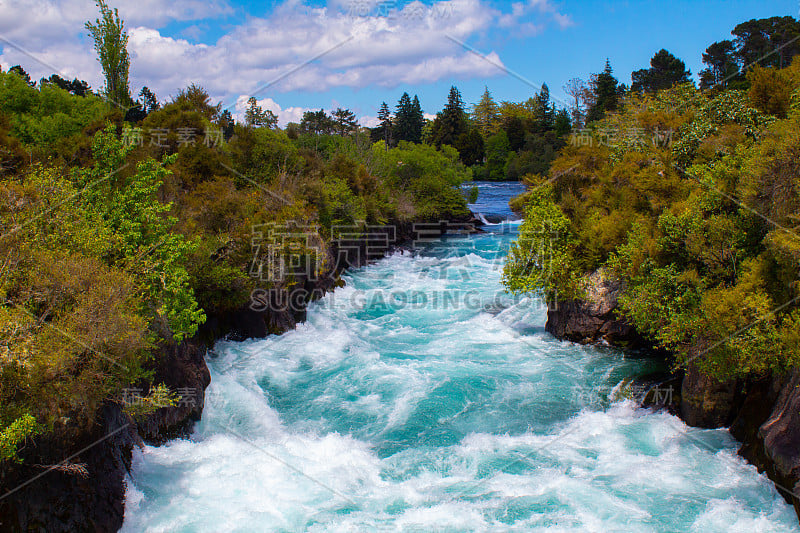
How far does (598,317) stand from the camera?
648 inches

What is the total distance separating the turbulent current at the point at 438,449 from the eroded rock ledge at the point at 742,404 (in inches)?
11.9

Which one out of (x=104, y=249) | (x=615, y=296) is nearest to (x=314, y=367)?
(x=104, y=249)

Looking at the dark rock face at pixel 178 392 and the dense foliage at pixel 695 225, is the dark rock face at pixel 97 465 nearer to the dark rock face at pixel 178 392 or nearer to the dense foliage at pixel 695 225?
the dark rock face at pixel 178 392

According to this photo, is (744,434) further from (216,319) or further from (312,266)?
(312,266)

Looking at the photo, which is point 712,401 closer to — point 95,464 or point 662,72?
point 95,464

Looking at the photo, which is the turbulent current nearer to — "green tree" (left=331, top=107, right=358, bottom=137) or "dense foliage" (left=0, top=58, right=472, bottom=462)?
"dense foliage" (left=0, top=58, right=472, bottom=462)

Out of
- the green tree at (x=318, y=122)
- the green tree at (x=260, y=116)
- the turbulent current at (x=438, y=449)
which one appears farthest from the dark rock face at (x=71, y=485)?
the green tree at (x=318, y=122)

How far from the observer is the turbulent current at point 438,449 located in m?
9.02

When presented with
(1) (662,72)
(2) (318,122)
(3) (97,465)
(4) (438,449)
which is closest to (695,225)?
(4) (438,449)

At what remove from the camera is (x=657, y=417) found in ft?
39.8

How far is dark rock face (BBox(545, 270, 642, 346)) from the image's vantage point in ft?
52.9

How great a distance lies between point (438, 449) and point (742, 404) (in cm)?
622

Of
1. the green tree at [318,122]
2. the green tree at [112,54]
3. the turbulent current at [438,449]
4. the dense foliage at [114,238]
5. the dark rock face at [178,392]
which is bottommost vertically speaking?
the turbulent current at [438,449]

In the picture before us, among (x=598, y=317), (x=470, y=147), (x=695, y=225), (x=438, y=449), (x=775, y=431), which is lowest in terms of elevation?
(x=438, y=449)
